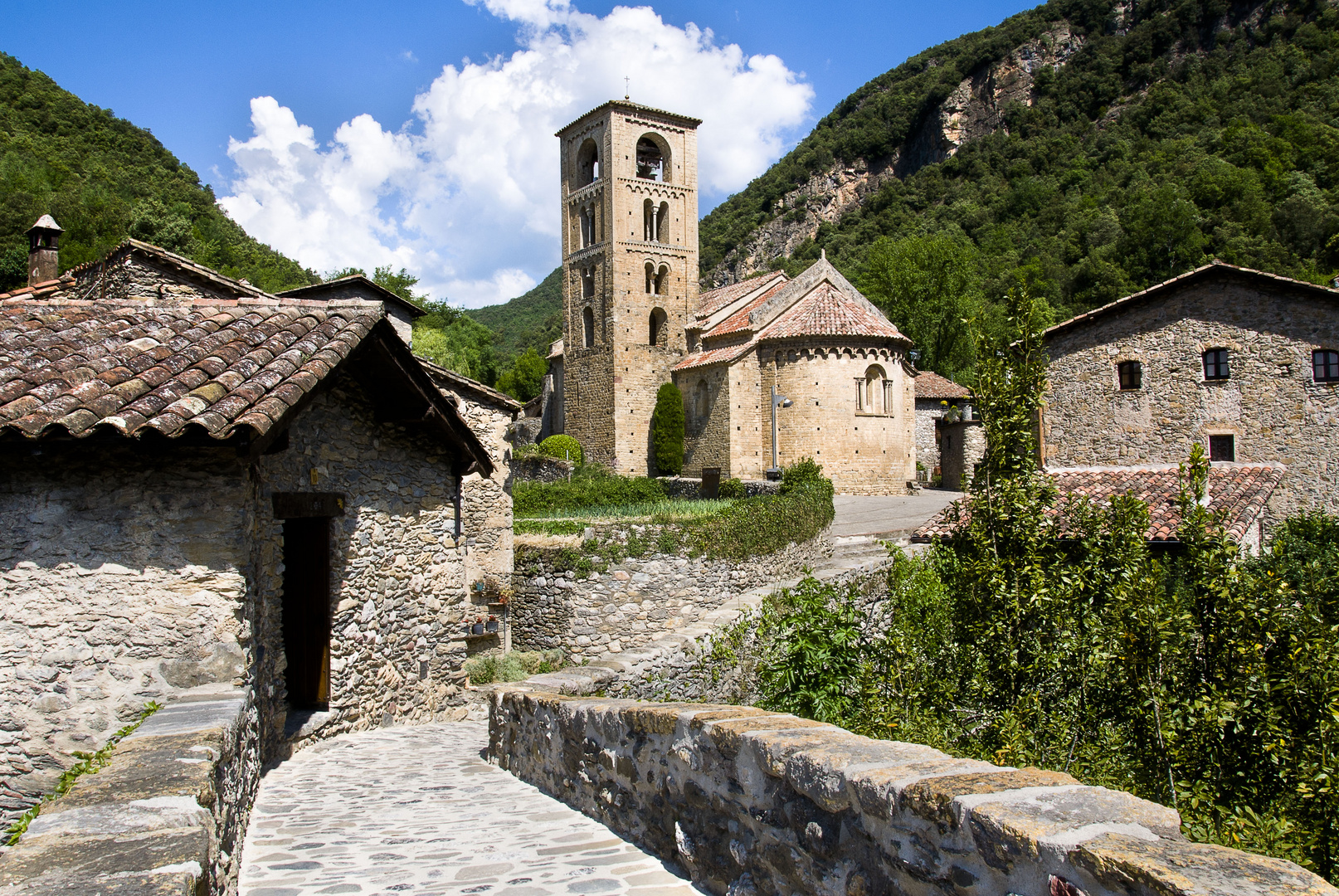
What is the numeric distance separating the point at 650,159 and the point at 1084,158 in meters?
53.5

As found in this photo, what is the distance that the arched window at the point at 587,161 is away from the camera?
40.1 meters

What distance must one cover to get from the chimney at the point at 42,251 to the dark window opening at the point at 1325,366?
2648 centimetres

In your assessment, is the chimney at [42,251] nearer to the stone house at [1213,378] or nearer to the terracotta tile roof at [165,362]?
Result: the terracotta tile roof at [165,362]

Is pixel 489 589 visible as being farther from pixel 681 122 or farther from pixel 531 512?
pixel 681 122

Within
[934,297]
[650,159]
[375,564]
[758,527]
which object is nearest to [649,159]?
[650,159]

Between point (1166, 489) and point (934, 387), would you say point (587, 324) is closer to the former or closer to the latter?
point (934, 387)

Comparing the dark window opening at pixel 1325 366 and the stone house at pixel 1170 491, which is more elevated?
the dark window opening at pixel 1325 366

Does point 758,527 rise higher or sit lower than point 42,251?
lower

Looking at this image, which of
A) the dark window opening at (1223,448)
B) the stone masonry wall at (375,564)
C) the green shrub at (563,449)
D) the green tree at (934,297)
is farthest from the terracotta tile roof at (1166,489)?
the green tree at (934,297)

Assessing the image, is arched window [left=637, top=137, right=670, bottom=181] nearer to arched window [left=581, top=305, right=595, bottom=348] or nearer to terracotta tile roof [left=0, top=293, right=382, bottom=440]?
arched window [left=581, top=305, right=595, bottom=348]

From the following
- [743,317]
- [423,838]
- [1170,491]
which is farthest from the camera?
[743,317]

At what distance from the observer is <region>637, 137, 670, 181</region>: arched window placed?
3969 cm

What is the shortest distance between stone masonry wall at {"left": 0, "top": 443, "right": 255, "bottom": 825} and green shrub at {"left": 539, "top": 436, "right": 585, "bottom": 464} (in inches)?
1292

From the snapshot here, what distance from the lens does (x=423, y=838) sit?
15.2ft
